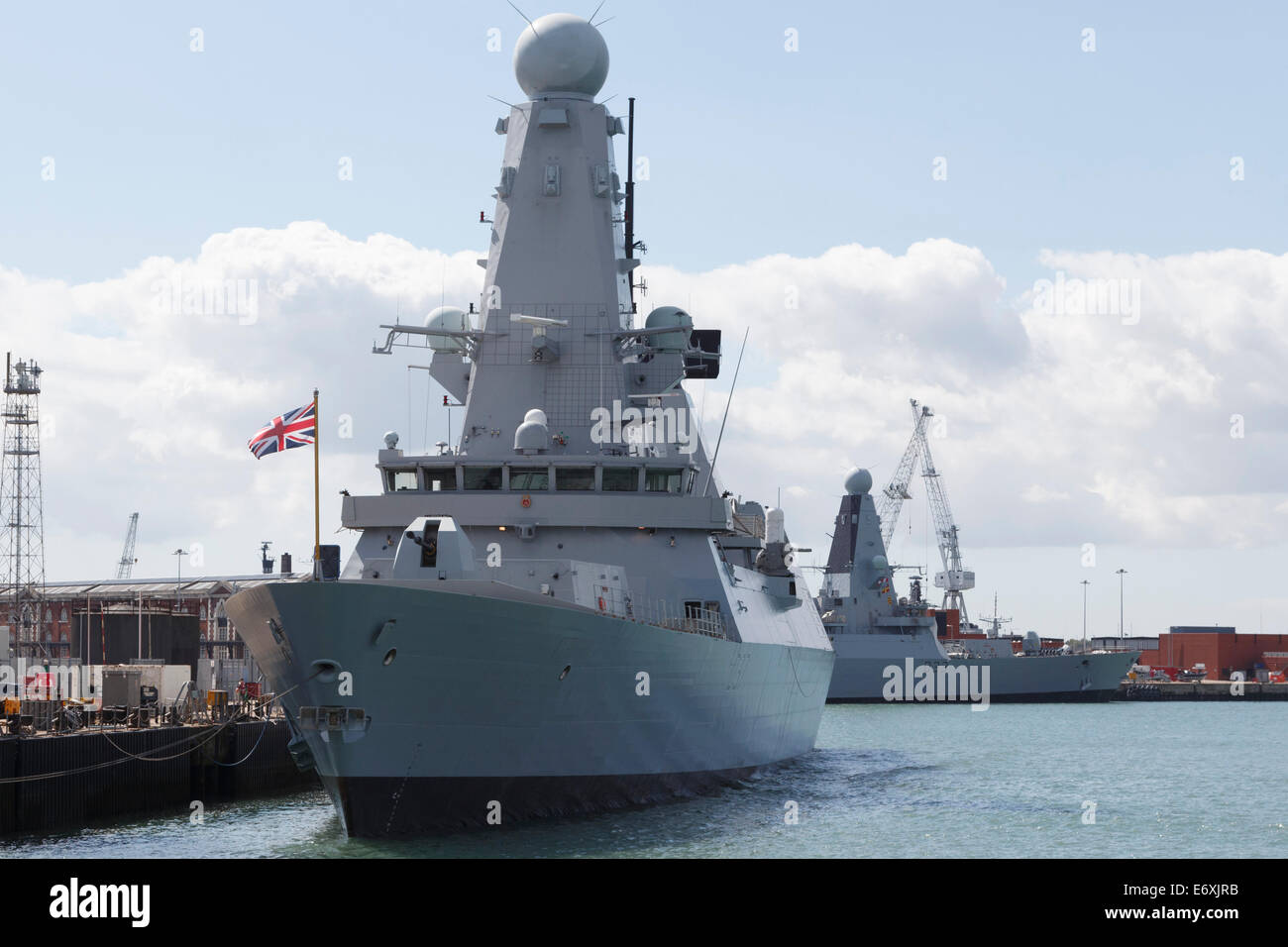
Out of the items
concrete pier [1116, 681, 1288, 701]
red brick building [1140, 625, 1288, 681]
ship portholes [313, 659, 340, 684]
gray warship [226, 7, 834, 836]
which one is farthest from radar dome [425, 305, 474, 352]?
red brick building [1140, 625, 1288, 681]

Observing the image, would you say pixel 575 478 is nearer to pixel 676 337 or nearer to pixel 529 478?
pixel 529 478

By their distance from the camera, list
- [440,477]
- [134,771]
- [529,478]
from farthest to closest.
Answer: [134,771] → [440,477] → [529,478]

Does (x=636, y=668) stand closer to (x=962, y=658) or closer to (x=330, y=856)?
(x=330, y=856)

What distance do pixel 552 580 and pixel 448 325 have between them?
381 inches

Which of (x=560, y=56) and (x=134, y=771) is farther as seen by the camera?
(x=560, y=56)

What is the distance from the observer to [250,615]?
2139 cm

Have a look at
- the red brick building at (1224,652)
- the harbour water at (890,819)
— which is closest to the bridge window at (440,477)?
the harbour water at (890,819)

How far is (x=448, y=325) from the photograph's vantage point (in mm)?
31859

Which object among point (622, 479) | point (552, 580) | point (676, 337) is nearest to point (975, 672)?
point (676, 337)

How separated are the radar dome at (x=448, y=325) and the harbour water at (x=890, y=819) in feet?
32.4

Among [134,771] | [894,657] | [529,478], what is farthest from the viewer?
[894,657]

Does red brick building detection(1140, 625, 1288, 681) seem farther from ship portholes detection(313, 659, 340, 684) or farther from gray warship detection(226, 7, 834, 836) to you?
ship portholes detection(313, 659, 340, 684)
